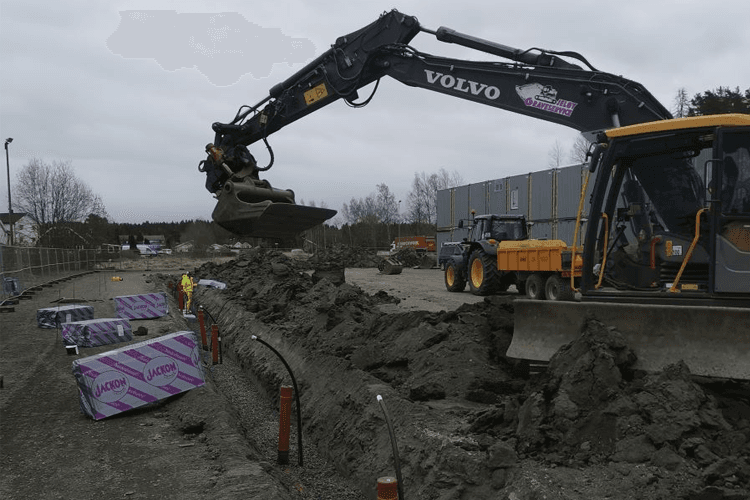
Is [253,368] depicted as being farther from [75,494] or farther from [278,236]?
[75,494]

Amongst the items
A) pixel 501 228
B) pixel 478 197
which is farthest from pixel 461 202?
pixel 501 228

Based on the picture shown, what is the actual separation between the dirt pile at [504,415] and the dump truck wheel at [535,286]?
5.01 meters

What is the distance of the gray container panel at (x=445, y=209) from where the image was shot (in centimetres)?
3133

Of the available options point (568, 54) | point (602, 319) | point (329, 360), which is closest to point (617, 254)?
point (602, 319)

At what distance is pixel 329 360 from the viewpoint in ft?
28.6

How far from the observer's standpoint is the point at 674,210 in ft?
19.0

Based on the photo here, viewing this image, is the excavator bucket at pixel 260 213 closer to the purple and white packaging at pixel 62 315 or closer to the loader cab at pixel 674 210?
the purple and white packaging at pixel 62 315

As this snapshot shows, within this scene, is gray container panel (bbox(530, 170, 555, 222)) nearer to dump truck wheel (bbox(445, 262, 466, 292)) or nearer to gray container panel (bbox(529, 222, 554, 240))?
gray container panel (bbox(529, 222, 554, 240))

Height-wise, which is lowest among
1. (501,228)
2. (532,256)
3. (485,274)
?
(485,274)

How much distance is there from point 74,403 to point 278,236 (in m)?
4.23

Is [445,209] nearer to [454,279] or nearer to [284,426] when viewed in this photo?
[454,279]

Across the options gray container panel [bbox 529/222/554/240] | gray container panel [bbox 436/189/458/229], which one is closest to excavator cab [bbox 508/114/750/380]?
gray container panel [bbox 529/222/554/240]

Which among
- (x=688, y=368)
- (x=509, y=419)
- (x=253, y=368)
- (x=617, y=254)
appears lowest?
(x=253, y=368)

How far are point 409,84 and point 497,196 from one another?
1743cm
